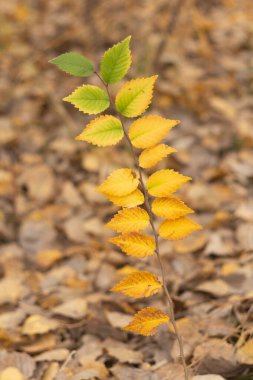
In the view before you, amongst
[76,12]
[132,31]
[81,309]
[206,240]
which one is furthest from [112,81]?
[76,12]

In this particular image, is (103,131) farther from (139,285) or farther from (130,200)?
(139,285)

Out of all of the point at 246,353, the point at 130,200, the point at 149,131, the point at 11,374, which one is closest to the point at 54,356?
the point at 11,374

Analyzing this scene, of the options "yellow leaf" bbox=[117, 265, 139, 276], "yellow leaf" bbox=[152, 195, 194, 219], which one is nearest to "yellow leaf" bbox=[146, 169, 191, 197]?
"yellow leaf" bbox=[152, 195, 194, 219]

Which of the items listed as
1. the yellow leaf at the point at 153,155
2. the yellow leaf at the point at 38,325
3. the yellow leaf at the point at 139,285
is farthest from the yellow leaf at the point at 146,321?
the yellow leaf at the point at 38,325

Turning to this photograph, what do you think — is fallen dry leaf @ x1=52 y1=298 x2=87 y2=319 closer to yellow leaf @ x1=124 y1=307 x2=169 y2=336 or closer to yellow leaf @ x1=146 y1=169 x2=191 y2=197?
yellow leaf @ x1=124 y1=307 x2=169 y2=336

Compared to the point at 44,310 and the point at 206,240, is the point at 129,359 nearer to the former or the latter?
the point at 44,310

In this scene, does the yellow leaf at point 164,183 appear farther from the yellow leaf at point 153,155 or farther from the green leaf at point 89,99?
the green leaf at point 89,99
